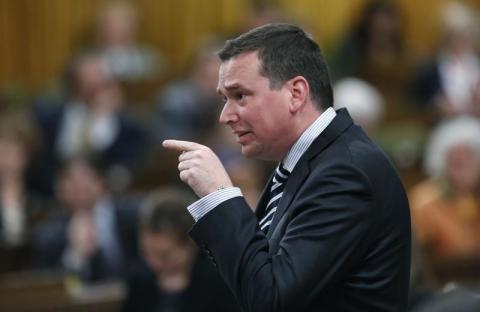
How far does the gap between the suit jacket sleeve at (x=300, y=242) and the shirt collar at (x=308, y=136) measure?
0.26 ft

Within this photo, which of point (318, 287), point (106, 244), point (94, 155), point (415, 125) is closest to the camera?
point (318, 287)

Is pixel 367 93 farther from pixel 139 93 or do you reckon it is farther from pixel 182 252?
pixel 182 252

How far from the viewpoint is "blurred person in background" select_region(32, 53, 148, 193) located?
733cm

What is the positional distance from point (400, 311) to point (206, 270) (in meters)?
1.72

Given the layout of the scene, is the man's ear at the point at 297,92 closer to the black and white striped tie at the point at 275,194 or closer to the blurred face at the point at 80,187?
the black and white striped tie at the point at 275,194

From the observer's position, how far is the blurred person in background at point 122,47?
870cm

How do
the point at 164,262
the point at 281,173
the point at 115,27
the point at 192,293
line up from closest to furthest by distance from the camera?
the point at 281,173 < the point at 192,293 < the point at 164,262 < the point at 115,27

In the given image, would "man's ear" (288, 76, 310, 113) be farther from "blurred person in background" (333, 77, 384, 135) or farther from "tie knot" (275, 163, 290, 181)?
"blurred person in background" (333, 77, 384, 135)

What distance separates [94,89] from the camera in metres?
7.36

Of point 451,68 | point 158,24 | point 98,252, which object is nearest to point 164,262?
point 98,252

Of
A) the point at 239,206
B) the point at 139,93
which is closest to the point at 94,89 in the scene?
the point at 139,93

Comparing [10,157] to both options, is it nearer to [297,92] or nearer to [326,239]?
[297,92]

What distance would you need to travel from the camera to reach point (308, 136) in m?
2.45

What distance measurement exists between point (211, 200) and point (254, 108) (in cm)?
21
